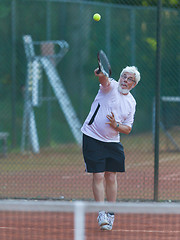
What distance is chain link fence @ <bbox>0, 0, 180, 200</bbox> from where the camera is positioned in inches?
424

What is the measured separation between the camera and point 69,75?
492 inches

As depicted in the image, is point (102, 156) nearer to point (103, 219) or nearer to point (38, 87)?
point (103, 219)

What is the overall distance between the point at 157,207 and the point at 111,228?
230 cm

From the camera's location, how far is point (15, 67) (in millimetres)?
11625

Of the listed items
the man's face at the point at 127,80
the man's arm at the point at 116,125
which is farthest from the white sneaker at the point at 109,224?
the man's face at the point at 127,80

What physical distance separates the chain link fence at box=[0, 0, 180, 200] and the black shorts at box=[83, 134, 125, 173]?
13.9 feet

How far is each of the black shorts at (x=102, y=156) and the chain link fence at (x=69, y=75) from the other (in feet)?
13.9

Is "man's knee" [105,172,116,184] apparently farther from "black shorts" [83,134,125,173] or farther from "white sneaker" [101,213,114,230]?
"white sneaker" [101,213,114,230]

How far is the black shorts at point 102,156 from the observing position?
496 centimetres

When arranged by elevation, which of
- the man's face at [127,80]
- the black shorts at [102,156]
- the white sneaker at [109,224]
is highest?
the man's face at [127,80]

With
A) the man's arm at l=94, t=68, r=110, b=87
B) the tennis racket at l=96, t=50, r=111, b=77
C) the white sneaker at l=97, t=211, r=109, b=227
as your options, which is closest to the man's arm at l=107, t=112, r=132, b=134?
the man's arm at l=94, t=68, r=110, b=87

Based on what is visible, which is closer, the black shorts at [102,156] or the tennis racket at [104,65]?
the tennis racket at [104,65]

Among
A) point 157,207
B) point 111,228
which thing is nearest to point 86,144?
point 111,228

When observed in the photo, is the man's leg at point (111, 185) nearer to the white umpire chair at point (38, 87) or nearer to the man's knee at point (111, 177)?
the man's knee at point (111, 177)
